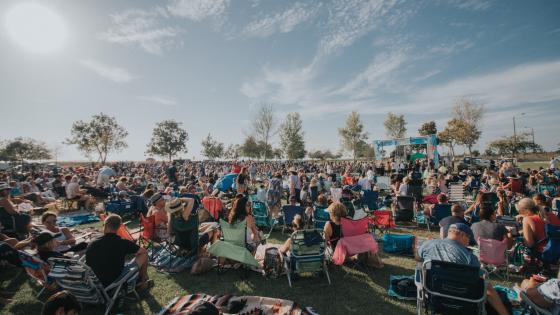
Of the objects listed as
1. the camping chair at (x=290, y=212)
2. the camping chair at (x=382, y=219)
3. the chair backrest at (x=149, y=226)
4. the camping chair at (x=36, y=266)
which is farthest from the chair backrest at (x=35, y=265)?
the camping chair at (x=382, y=219)

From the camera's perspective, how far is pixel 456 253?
10.0 ft

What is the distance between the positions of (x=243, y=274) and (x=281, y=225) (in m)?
3.33

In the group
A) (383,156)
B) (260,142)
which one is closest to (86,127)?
(260,142)

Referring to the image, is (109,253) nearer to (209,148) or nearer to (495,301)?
(495,301)

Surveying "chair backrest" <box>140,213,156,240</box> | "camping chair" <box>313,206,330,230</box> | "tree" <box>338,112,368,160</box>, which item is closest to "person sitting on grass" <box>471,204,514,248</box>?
"camping chair" <box>313,206,330,230</box>

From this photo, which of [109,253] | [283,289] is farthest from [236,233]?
[109,253]

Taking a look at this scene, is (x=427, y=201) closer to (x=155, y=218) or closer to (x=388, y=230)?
(x=388, y=230)

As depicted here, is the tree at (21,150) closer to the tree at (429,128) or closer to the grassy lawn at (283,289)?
the grassy lawn at (283,289)

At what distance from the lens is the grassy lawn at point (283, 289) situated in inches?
146

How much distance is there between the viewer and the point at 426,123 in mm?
49625

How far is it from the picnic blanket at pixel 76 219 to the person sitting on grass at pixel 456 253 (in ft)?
35.0

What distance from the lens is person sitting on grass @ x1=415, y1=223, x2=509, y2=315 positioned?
2900 millimetres

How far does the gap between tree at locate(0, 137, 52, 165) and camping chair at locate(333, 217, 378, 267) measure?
71.7 m

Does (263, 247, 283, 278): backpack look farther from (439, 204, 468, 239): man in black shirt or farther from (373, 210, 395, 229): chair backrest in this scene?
(373, 210, 395, 229): chair backrest
